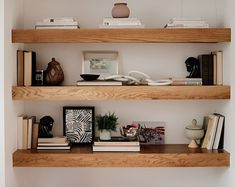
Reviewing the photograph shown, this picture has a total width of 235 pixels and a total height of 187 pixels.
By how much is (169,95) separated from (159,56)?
418mm

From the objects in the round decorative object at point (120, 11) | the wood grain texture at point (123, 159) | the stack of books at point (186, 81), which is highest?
the round decorative object at point (120, 11)

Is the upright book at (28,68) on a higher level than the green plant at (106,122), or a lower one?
higher

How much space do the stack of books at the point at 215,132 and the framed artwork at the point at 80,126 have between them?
33.9 inches

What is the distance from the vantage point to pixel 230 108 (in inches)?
105

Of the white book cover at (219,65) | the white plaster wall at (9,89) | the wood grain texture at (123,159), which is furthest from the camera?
the white book cover at (219,65)

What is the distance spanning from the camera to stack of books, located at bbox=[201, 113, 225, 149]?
2777mm

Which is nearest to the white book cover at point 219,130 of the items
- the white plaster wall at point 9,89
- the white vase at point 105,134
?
the white vase at point 105,134

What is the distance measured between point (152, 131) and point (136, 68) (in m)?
0.50

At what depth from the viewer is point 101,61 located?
296 cm

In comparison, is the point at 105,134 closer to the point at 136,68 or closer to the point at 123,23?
the point at 136,68

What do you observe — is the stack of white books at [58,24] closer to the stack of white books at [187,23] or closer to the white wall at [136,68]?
the white wall at [136,68]

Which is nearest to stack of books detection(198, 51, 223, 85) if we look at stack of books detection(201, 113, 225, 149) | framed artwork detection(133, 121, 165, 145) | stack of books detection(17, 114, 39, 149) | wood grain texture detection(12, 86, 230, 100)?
wood grain texture detection(12, 86, 230, 100)

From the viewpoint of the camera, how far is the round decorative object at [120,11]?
273cm

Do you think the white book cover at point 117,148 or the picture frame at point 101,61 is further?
the picture frame at point 101,61
